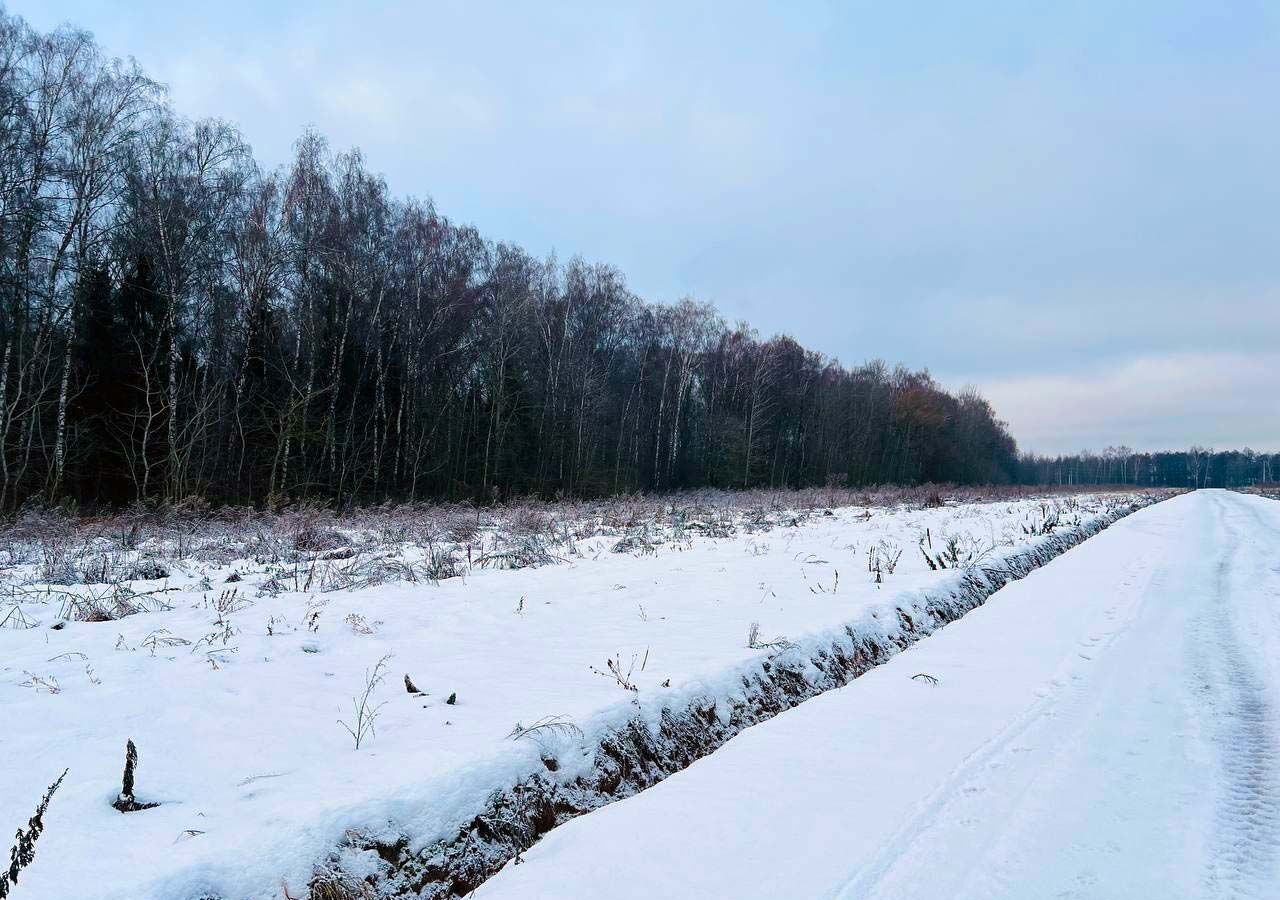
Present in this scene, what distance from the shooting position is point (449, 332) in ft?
88.1

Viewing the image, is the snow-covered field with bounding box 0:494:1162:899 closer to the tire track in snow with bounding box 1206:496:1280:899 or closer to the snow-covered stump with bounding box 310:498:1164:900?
the snow-covered stump with bounding box 310:498:1164:900

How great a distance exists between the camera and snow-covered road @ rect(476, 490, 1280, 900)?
2.32 metres

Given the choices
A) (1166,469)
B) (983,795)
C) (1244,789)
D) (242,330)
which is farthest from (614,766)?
(1166,469)

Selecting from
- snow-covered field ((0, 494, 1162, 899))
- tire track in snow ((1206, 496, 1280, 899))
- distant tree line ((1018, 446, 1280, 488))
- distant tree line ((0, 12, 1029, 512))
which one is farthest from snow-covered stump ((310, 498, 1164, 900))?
distant tree line ((1018, 446, 1280, 488))

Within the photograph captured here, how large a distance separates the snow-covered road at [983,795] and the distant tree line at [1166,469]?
148m

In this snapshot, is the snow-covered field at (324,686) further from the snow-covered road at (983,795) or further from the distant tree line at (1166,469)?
the distant tree line at (1166,469)

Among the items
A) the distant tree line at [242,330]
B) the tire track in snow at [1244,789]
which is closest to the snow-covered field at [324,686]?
the tire track in snow at [1244,789]

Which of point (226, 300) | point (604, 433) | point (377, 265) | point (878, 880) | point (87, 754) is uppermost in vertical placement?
point (377, 265)

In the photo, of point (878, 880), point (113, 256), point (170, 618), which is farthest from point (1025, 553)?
point (113, 256)

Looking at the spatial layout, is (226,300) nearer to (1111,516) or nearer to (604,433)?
(604,433)

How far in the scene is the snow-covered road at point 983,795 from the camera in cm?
232

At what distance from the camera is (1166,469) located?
466ft

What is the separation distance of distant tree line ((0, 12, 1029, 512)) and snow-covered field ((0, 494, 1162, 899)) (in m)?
12.4

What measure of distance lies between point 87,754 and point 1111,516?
26.4m
